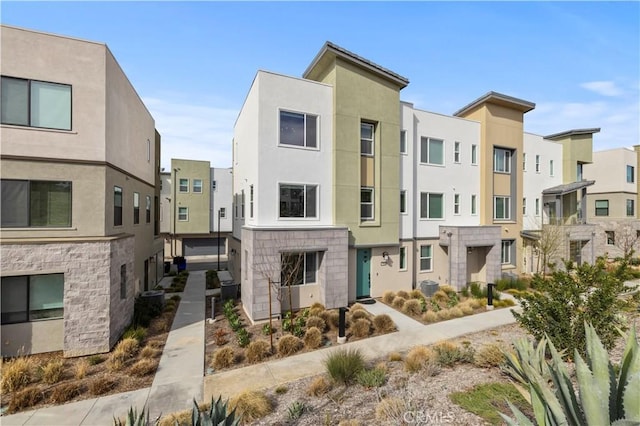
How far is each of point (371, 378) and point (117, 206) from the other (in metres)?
11.5

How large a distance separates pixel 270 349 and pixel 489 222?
17.1 meters

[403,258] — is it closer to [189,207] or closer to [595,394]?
[595,394]

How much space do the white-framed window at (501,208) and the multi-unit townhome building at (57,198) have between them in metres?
22.2

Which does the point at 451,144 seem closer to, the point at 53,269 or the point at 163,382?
the point at 163,382

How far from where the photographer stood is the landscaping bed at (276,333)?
9117 millimetres

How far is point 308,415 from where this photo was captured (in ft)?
20.6

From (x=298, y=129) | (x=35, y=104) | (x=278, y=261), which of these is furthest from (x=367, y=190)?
(x=35, y=104)

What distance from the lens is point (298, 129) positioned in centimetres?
1377

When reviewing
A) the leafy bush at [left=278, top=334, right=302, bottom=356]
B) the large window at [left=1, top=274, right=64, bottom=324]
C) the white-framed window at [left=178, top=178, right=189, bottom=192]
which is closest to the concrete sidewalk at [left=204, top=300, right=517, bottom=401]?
the leafy bush at [left=278, top=334, right=302, bottom=356]

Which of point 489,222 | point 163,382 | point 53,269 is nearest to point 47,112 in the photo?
point 53,269

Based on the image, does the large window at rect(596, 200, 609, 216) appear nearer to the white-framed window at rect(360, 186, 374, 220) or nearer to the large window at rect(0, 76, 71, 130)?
the white-framed window at rect(360, 186, 374, 220)

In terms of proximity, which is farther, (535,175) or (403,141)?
(535,175)

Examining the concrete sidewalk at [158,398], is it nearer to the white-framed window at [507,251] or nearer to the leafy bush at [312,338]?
the leafy bush at [312,338]

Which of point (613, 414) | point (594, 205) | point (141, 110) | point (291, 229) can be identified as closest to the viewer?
point (613, 414)
